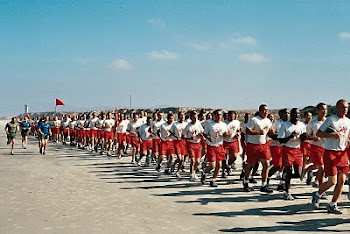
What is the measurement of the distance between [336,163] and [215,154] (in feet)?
12.4

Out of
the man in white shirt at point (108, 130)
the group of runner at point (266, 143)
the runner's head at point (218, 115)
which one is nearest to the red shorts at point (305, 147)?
the group of runner at point (266, 143)

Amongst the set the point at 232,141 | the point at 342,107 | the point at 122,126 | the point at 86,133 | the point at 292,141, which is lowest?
the point at 86,133

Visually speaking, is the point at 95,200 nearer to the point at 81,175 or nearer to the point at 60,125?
the point at 81,175

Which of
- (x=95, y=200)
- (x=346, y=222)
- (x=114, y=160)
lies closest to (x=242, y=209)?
(x=346, y=222)

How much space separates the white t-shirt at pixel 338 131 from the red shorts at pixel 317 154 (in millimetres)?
1704

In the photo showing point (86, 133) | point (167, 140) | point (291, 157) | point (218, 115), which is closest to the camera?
point (291, 157)

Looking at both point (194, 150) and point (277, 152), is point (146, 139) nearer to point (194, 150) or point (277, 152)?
point (194, 150)

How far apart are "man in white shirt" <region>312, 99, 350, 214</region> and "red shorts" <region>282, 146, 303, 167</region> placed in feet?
5.16

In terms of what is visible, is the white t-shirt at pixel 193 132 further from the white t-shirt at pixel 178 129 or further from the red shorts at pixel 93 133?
the red shorts at pixel 93 133

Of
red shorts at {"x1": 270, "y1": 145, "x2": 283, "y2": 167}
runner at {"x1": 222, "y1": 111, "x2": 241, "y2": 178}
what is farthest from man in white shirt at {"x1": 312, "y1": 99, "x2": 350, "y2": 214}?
runner at {"x1": 222, "y1": 111, "x2": 241, "y2": 178}

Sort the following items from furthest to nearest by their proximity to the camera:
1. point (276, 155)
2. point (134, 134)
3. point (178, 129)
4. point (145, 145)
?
Result: point (134, 134) < point (145, 145) < point (178, 129) < point (276, 155)

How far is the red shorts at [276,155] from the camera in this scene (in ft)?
34.8

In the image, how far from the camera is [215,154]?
11086 millimetres

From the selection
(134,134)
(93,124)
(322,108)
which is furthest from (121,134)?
(322,108)
